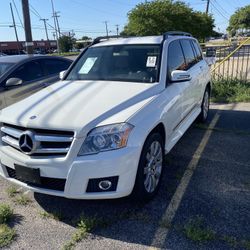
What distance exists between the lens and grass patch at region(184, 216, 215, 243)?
9.55ft

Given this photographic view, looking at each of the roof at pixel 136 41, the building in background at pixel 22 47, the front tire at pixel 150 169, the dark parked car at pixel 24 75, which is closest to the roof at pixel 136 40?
the roof at pixel 136 41

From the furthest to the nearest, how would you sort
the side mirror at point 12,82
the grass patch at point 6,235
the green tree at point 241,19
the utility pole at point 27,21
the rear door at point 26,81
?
the green tree at point 241,19 < the utility pole at point 27,21 < the rear door at point 26,81 < the side mirror at point 12,82 < the grass patch at point 6,235

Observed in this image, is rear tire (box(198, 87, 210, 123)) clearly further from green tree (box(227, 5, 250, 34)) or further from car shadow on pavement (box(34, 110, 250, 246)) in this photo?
green tree (box(227, 5, 250, 34))

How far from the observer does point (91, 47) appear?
5.12 meters

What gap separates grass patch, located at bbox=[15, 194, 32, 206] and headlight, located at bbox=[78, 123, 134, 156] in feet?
4.20

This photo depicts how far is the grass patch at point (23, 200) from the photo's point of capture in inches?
148

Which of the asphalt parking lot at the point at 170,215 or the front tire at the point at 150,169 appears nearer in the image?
the asphalt parking lot at the point at 170,215

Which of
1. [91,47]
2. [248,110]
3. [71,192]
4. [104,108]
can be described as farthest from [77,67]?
[248,110]

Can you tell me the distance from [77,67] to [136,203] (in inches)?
94.4

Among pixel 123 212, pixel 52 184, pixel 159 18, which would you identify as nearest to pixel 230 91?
pixel 123 212

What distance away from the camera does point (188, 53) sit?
557cm

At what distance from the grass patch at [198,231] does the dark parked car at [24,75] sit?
438 cm

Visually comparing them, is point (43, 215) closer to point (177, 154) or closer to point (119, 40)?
point (177, 154)

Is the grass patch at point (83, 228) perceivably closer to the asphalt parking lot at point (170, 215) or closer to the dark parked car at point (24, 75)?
the asphalt parking lot at point (170, 215)
